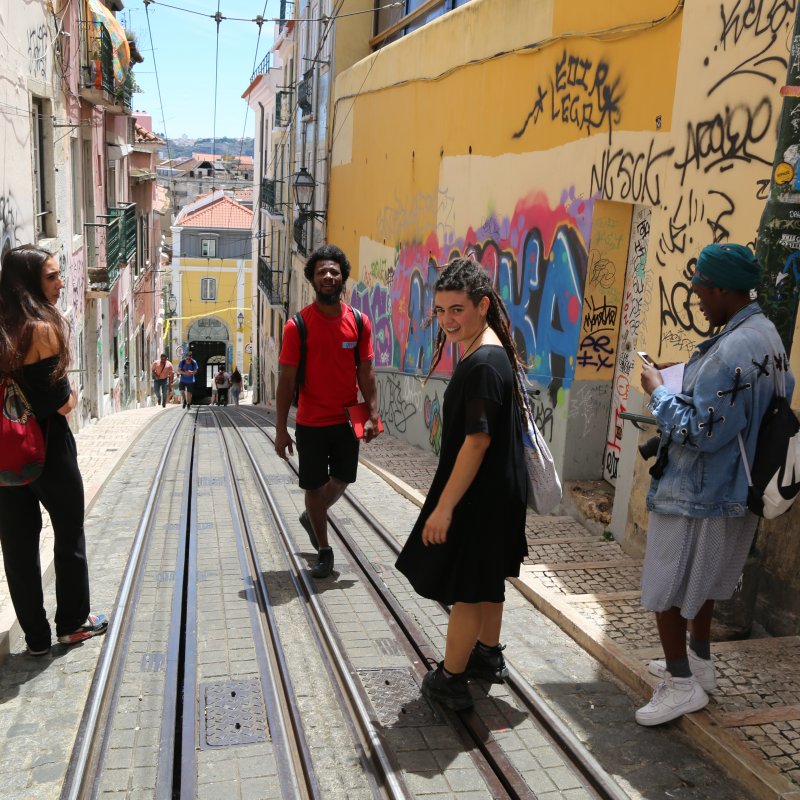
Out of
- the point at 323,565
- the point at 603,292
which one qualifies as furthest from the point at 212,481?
the point at 603,292

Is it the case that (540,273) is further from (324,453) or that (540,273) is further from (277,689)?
(277,689)

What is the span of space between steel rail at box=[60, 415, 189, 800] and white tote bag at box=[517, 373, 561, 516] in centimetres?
202

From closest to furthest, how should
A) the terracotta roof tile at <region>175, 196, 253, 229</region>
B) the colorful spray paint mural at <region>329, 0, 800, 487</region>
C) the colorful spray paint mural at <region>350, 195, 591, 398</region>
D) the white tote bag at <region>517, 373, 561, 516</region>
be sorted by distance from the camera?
1. the white tote bag at <region>517, 373, 561, 516</region>
2. the colorful spray paint mural at <region>329, 0, 800, 487</region>
3. the colorful spray paint mural at <region>350, 195, 591, 398</region>
4. the terracotta roof tile at <region>175, 196, 253, 229</region>

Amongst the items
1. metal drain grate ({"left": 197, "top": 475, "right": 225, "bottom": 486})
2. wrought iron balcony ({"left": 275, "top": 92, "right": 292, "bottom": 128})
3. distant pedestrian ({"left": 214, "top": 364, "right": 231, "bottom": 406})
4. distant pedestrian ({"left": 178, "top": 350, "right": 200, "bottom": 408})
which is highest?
wrought iron balcony ({"left": 275, "top": 92, "right": 292, "bottom": 128})

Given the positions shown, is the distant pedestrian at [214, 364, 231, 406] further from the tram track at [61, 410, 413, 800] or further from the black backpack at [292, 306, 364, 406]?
the black backpack at [292, 306, 364, 406]

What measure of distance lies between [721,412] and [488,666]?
63.4 inches

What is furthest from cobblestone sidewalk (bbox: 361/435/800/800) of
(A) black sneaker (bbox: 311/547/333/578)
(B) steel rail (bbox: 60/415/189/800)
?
(B) steel rail (bbox: 60/415/189/800)

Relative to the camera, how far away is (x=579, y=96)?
6828 mm

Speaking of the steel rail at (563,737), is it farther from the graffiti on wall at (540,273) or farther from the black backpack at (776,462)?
the graffiti on wall at (540,273)

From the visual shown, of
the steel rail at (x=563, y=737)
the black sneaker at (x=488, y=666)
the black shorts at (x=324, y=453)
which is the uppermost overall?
the black shorts at (x=324, y=453)

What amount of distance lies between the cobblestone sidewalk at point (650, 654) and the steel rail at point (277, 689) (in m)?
1.57

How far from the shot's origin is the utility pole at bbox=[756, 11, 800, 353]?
3.67 meters

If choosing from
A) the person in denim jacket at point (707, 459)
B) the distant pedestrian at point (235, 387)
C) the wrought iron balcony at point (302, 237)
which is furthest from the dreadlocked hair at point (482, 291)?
the distant pedestrian at point (235, 387)

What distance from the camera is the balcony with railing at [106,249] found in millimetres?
16766
